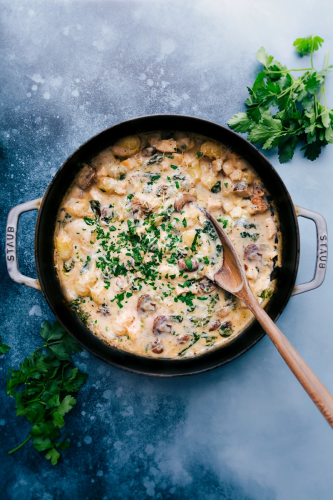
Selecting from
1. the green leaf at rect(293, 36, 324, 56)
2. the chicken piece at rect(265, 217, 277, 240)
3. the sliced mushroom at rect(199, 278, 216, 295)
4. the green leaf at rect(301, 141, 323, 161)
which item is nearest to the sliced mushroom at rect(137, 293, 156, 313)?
the sliced mushroom at rect(199, 278, 216, 295)

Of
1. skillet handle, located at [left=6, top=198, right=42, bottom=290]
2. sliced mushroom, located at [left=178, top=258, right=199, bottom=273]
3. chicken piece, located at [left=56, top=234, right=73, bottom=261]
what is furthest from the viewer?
chicken piece, located at [left=56, top=234, right=73, bottom=261]

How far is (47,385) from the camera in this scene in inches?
141

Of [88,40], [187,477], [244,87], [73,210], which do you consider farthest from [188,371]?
[88,40]

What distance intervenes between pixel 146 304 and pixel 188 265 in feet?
1.65

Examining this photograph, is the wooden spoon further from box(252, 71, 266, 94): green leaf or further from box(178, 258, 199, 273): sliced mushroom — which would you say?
box(252, 71, 266, 94): green leaf

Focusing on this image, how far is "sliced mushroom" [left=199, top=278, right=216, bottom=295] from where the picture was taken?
3520 mm

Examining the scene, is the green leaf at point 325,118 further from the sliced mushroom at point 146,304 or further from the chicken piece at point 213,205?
the sliced mushroom at point 146,304

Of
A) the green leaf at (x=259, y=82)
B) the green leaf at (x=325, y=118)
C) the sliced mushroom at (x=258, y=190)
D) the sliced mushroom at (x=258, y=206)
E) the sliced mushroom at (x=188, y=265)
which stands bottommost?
the sliced mushroom at (x=188, y=265)

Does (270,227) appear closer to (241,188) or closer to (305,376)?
(241,188)

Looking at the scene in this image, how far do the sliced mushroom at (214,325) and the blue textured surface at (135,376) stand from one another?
405 mm

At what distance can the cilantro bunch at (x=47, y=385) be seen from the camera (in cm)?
358

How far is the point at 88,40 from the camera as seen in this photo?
372 cm

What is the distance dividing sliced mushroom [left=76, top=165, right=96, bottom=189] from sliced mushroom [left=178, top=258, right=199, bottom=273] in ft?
3.59

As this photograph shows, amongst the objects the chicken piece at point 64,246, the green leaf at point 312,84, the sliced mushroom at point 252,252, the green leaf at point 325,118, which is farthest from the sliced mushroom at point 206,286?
the green leaf at point 312,84
